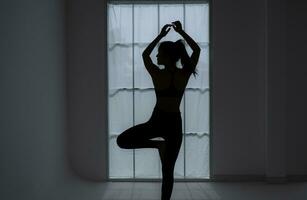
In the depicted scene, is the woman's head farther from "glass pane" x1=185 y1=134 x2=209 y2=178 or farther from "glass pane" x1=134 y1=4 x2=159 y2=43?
→ "glass pane" x1=185 y1=134 x2=209 y2=178

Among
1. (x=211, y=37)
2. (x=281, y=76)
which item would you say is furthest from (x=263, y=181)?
(x=211, y=37)

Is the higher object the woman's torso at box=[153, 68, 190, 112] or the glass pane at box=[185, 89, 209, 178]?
the woman's torso at box=[153, 68, 190, 112]

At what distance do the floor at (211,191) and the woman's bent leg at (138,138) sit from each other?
1607 millimetres

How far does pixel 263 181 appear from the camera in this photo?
6.10 meters

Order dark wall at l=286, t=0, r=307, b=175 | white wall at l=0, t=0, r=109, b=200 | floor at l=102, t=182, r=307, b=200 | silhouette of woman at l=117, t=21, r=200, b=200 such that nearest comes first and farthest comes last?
white wall at l=0, t=0, r=109, b=200
silhouette of woman at l=117, t=21, r=200, b=200
floor at l=102, t=182, r=307, b=200
dark wall at l=286, t=0, r=307, b=175

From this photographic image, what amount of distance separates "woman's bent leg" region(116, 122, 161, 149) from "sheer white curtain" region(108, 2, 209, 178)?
2493 mm

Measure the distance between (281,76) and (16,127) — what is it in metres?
3.78

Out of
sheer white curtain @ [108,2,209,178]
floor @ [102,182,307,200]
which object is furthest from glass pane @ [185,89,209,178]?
floor @ [102,182,307,200]

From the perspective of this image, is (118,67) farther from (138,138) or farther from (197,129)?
(138,138)

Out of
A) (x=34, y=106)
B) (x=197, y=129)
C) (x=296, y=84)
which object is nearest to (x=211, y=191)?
(x=197, y=129)

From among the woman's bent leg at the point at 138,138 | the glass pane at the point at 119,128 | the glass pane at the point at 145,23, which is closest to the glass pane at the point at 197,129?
the glass pane at the point at 119,128

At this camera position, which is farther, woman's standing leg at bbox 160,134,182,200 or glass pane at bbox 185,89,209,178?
glass pane at bbox 185,89,209,178

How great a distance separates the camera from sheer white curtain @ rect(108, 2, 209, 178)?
20.3 ft

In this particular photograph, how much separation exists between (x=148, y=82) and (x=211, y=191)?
1799 millimetres
